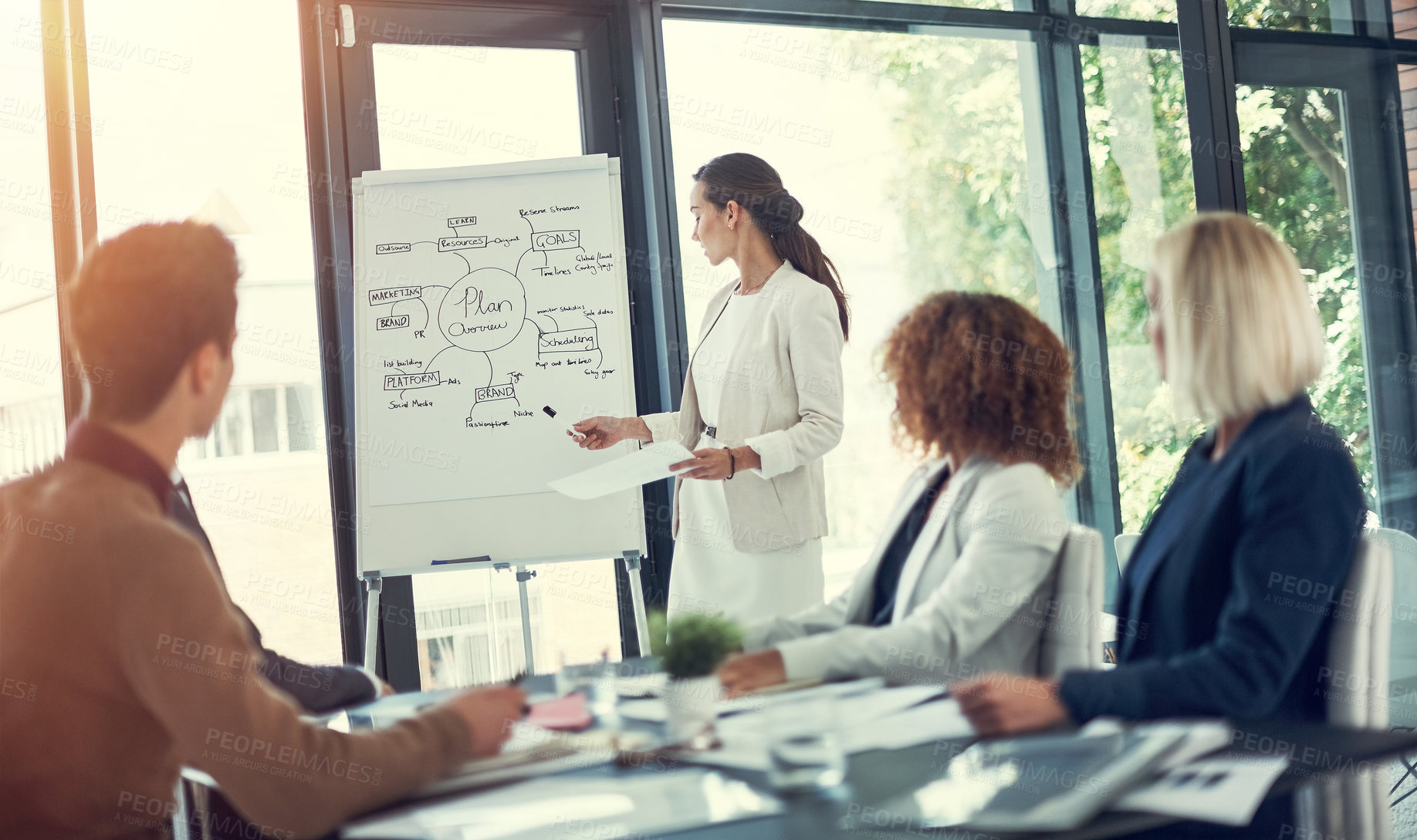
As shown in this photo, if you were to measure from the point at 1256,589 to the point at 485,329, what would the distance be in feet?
7.30

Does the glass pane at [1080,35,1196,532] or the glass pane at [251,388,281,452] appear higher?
the glass pane at [1080,35,1196,532]

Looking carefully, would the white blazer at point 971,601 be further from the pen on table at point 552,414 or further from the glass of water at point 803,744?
the pen on table at point 552,414

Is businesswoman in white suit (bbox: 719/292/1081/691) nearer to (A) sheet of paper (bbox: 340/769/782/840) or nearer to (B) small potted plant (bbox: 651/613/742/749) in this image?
A: (B) small potted plant (bbox: 651/613/742/749)

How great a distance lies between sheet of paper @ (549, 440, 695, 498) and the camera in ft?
6.35

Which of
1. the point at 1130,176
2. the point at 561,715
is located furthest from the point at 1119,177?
the point at 561,715

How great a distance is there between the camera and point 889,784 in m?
0.98

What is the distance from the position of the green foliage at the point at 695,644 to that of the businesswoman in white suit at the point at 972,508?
0.05 ft

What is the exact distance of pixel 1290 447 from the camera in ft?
3.48

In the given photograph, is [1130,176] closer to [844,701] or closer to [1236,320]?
[1236,320]

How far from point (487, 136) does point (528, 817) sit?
2.83m

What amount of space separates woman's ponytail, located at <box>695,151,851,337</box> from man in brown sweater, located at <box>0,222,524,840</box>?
1.47m

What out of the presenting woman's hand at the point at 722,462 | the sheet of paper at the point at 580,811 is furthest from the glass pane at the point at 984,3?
the sheet of paper at the point at 580,811

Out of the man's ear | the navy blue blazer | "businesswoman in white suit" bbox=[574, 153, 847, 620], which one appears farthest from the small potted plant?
"businesswoman in white suit" bbox=[574, 153, 847, 620]

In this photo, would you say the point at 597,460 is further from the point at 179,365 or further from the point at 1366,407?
the point at 1366,407
